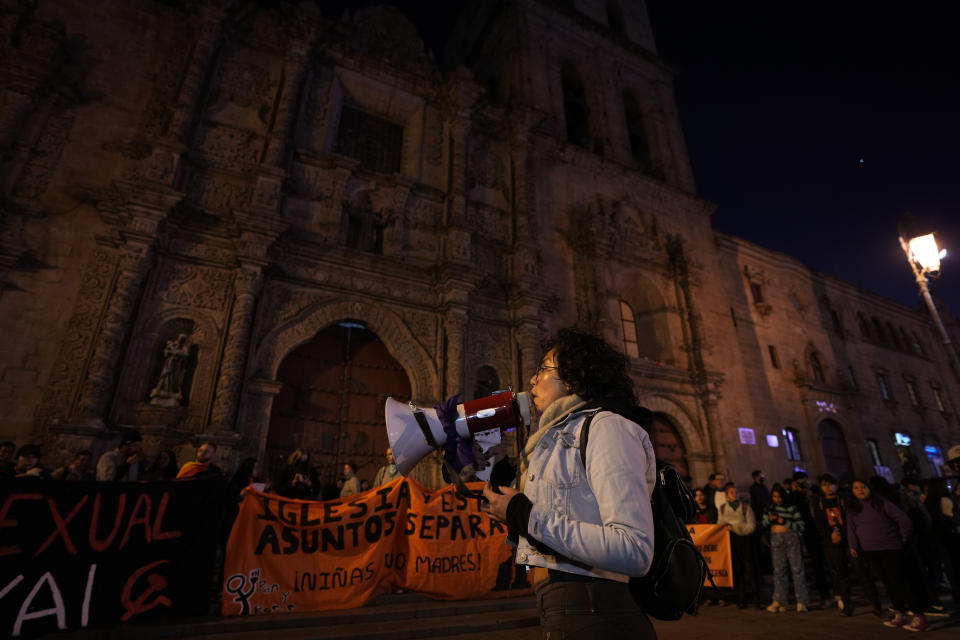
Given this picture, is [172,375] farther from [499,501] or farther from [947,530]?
[947,530]

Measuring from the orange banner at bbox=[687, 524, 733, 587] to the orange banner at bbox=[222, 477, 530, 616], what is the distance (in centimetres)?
298

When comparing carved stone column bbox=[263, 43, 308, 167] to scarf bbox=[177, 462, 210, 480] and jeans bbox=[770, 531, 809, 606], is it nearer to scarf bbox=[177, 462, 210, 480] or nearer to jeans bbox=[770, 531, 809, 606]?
scarf bbox=[177, 462, 210, 480]

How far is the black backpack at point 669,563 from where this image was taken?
57.4 inches

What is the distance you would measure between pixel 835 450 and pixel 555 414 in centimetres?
2001

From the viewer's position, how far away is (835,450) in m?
16.5

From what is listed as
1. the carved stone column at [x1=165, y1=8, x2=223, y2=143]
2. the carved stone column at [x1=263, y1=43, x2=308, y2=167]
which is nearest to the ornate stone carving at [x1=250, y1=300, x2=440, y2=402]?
the carved stone column at [x1=263, y1=43, x2=308, y2=167]

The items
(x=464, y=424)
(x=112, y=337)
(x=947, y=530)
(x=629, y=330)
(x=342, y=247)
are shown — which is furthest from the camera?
(x=629, y=330)

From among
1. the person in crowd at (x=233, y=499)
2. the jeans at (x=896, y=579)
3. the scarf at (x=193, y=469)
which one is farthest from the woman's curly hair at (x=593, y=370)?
the jeans at (x=896, y=579)

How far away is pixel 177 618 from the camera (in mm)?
4441

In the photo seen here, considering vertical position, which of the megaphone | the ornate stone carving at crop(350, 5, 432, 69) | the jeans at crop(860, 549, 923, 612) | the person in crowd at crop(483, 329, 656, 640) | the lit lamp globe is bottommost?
the jeans at crop(860, 549, 923, 612)

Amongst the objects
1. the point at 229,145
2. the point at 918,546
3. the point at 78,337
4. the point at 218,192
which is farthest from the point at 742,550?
the point at 229,145

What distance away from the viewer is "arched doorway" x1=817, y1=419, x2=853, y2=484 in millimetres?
15977

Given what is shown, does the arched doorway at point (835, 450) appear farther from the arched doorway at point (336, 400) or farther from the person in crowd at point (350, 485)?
the person in crowd at point (350, 485)

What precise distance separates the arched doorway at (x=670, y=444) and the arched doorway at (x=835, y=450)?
6.54 m
